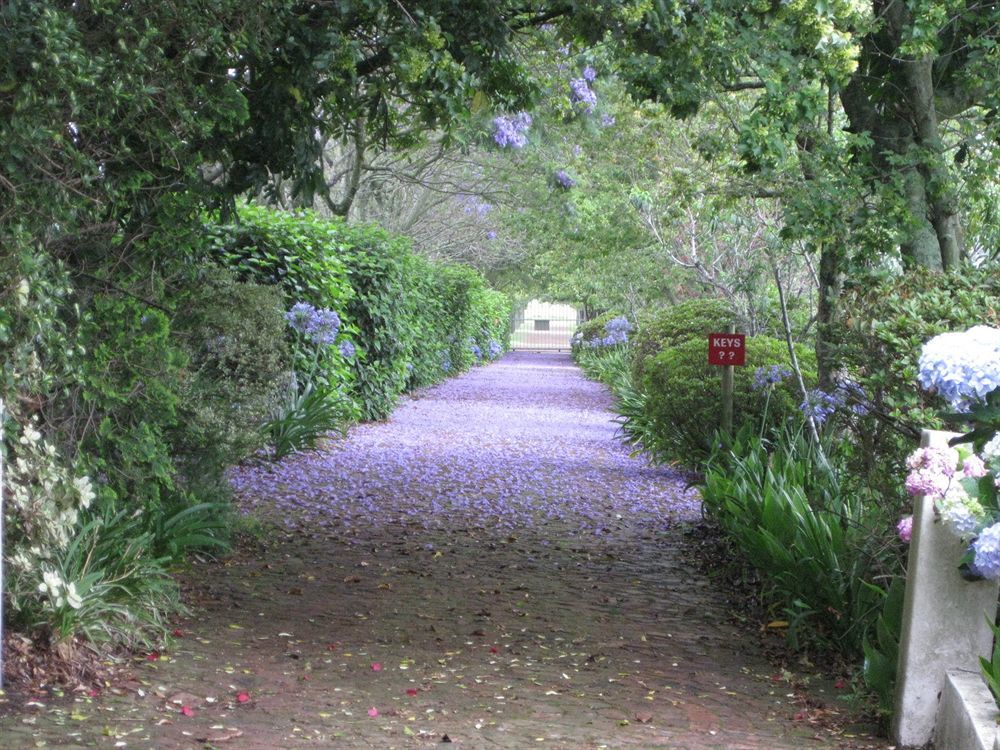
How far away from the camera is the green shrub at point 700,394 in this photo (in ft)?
35.6

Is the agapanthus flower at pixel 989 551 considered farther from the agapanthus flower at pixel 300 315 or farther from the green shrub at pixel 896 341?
the agapanthus flower at pixel 300 315

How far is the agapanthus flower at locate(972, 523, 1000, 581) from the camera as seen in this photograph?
353 cm

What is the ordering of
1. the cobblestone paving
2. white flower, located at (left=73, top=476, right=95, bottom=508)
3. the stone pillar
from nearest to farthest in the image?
the stone pillar
the cobblestone paving
white flower, located at (left=73, top=476, right=95, bottom=508)

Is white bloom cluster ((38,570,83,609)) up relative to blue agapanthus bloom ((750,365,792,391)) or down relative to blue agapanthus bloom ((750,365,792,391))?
down

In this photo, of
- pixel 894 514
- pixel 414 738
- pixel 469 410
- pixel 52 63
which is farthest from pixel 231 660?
pixel 469 410

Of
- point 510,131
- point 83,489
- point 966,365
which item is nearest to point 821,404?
point 966,365

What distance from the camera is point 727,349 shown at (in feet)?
33.0

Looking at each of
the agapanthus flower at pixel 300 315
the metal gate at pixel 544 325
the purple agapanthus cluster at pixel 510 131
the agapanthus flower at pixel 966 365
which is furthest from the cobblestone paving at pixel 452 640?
the metal gate at pixel 544 325

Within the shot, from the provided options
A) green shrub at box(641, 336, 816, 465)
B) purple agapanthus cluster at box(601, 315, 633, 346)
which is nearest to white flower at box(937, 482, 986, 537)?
green shrub at box(641, 336, 816, 465)

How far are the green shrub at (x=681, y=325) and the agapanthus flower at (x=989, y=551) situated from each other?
11281 millimetres

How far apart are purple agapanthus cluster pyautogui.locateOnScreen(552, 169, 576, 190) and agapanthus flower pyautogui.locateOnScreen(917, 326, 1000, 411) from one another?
1327 centimetres

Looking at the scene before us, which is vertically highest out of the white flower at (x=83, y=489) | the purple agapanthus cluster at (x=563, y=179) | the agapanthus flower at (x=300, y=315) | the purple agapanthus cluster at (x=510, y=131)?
the purple agapanthus cluster at (x=510, y=131)

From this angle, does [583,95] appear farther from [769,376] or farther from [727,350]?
[769,376]

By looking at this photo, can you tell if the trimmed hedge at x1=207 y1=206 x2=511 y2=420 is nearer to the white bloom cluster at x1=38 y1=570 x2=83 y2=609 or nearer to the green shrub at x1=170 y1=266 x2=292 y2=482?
the green shrub at x1=170 y1=266 x2=292 y2=482
